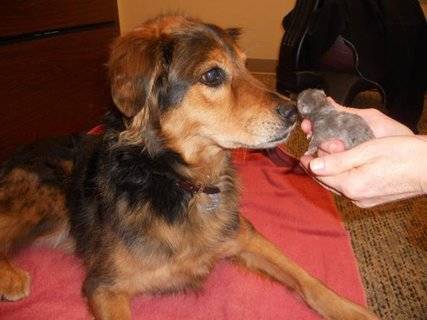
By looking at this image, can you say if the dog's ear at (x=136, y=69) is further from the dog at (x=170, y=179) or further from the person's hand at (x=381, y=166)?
the person's hand at (x=381, y=166)

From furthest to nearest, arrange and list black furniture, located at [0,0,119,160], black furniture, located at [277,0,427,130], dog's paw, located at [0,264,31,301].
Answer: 1. black furniture, located at [277,0,427,130]
2. black furniture, located at [0,0,119,160]
3. dog's paw, located at [0,264,31,301]

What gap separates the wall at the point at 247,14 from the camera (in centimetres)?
487

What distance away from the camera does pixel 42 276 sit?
5.89ft

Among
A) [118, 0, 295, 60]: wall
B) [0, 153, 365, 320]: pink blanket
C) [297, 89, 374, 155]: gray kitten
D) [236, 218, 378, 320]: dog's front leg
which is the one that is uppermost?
[297, 89, 374, 155]: gray kitten

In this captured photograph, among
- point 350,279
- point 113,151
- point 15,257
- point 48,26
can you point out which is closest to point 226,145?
point 113,151

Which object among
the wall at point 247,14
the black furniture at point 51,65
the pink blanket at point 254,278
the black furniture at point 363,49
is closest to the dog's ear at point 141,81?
the pink blanket at point 254,278

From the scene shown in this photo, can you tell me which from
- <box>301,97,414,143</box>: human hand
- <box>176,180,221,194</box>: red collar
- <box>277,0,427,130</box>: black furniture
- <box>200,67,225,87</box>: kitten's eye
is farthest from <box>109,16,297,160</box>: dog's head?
<box>277,0,427,130</box>: black furniture

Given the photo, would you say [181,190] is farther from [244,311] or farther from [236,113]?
[244,311]

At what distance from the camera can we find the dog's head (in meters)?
1.40

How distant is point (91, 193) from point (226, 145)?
2.22ft

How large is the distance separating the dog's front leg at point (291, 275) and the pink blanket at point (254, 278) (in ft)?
0.21

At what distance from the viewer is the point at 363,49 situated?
9.89ft

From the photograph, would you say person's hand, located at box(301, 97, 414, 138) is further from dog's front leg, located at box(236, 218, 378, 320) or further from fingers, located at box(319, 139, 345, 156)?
dog's front leg, located at box(236, 218, 378, 320)

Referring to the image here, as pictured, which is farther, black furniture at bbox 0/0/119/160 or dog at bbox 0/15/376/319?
black furniture at bbox 0/0/119/160
